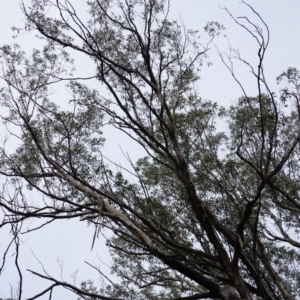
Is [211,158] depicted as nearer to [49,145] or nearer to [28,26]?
[49,145]

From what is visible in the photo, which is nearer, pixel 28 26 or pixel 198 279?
pixel 198 279

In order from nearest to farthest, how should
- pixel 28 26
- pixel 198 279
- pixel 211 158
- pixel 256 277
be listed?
pixel 198 279
pixel 256 277
pixel 28 26
pixel 211 158

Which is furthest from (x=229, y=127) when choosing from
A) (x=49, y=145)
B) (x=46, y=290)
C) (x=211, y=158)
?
(x=46, y=290)

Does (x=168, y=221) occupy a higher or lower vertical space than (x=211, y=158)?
lower

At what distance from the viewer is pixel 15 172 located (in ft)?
24.2

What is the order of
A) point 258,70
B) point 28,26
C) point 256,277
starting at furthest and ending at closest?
point 28,26
point 256,277
point 258,70

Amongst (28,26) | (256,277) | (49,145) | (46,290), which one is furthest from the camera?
(49,145)

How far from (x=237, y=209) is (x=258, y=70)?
12.8 ft

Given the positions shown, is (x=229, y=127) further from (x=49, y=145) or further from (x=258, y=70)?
(x=258, y=70)

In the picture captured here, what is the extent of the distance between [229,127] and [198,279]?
5.41m

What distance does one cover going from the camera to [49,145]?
769 centimetres

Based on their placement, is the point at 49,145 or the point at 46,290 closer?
the point at 46,290

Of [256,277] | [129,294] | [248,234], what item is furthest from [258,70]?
[129,294]

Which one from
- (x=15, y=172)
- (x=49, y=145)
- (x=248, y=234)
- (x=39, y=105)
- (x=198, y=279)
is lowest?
(x=198, y=279)
